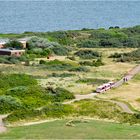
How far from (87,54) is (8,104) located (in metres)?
31.5

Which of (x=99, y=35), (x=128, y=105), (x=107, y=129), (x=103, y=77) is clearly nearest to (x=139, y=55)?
(x=103, y=77)

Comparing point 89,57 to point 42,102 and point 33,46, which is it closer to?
point 33,46

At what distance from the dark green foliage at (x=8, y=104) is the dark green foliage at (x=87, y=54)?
28.9 metres

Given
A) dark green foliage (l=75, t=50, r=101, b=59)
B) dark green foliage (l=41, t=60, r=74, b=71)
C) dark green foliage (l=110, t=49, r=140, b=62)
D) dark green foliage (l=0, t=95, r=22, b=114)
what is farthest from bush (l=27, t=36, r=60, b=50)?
dark green foliage (l=0, t=95, r=22, b=114)

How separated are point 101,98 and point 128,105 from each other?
11.5ft

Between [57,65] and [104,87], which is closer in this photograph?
[104,87]

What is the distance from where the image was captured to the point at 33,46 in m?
75.4

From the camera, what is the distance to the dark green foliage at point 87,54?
70537mm

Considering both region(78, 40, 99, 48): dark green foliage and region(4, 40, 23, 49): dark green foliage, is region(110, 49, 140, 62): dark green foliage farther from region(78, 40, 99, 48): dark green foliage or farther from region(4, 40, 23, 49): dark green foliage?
region(4, 40, 23, 49): dark green foliage

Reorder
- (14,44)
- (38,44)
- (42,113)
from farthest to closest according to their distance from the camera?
1. (38,44)
2. (14,44)
3. (42,113)

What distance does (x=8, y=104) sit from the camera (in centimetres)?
4103

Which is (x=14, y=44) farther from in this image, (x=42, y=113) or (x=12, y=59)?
(x=42, y=113)

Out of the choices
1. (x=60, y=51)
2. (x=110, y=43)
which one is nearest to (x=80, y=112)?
(x=60, y=51)

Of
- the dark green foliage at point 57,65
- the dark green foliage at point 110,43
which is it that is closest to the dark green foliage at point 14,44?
the dark green foliage at point 57,65
